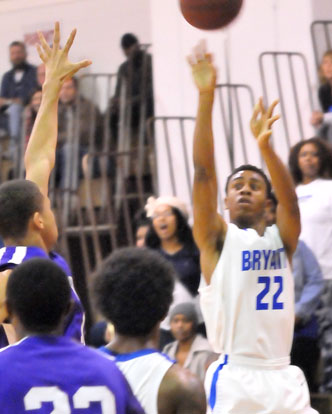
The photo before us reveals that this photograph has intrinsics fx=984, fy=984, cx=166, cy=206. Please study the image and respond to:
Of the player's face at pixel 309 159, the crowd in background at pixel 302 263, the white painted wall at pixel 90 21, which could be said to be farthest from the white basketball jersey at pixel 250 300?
the white painted wall at pixel 90 21

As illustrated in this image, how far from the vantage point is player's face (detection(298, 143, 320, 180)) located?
20.2 feet

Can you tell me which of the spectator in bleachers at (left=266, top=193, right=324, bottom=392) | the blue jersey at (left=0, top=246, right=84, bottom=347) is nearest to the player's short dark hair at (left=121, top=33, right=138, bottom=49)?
the spectator in bleachers at (left=266, top=193, right=324, bottom=392)

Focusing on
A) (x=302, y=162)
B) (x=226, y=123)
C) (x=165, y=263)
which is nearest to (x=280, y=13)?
(x=226, y=123)

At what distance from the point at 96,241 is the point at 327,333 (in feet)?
8.76

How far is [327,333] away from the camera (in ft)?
19.4

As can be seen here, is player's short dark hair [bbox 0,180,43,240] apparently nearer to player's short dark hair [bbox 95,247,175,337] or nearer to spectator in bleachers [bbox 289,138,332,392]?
player's short dark hair [bbox 95,247,175,337]

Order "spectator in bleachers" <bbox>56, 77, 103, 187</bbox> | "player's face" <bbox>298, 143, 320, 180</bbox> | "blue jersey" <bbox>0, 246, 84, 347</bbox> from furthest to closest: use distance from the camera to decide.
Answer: "spectator in bleachers" <bbox>56, 77, 103, 187</bbox>, "player's face" <bbox>298, 143, 320, 180</bbox>, "blue jersey" <bbox>0, 246, 84, 347</bbox>

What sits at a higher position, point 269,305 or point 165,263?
point 165,263

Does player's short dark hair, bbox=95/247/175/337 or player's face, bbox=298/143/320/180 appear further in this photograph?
player's face, bbox=298/143/320/180

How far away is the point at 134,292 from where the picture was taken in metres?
2.64

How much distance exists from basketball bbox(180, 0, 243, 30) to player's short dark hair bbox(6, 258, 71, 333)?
2.84 meters

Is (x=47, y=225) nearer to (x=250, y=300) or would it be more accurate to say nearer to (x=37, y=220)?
(x=37, y=220)

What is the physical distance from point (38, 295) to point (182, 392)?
1.50ft

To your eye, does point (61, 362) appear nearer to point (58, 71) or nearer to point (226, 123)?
point (58, 71)
